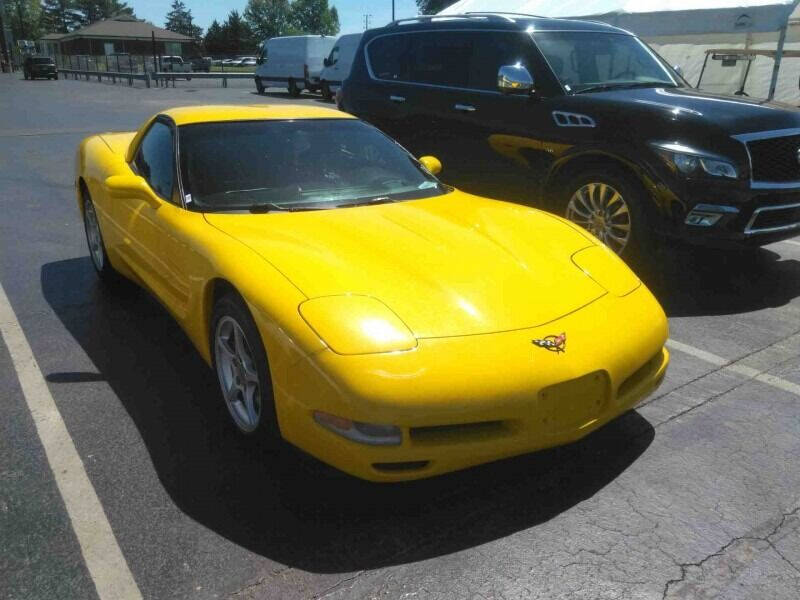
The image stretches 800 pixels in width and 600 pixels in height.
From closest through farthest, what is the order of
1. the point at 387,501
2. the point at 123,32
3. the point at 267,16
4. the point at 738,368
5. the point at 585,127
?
the point at 387,501
the point at 738,368
the point at 585,127
the point at 123,32
the point at 267,16

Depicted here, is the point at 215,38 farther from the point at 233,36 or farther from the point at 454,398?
the point at 454,398

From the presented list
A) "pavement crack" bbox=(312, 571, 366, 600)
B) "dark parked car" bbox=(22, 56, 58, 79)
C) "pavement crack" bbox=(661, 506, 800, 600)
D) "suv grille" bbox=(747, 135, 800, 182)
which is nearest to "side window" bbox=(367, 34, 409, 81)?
"suv grille" bbox=(747, 135, 800, 182)

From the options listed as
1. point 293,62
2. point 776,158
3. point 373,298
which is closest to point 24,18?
point 293,62

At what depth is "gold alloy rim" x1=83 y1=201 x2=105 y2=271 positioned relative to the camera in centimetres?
489

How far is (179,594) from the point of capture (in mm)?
2152

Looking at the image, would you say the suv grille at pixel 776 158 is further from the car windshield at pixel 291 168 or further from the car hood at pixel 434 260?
the car windshield at pixel 291 168

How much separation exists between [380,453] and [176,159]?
210cm

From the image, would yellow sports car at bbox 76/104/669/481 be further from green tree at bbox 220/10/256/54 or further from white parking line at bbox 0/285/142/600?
green tree at bbox 220/10/256/54

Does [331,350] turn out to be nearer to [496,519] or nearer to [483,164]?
[496,519]

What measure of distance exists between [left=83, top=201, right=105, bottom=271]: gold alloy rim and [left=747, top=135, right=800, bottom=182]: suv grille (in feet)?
14.4

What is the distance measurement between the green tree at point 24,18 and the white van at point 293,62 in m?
86.3

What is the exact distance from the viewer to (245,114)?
4066 millimetres

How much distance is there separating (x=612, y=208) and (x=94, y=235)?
3.71 meters

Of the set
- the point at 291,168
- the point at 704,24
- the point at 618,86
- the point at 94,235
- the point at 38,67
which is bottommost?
the point at 94,235
